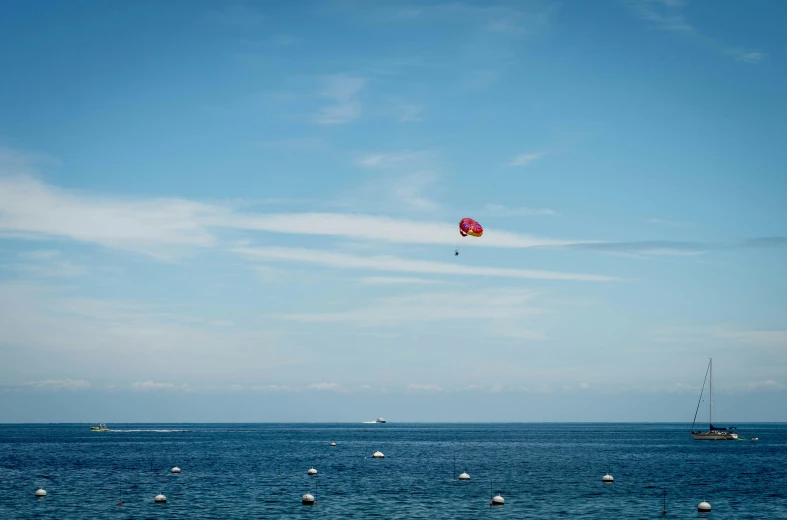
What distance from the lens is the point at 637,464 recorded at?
139m

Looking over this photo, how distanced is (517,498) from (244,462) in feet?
233

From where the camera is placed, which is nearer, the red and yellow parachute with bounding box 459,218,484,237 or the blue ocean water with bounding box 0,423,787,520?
the blue ocean water with bounding box 0,423,787,520

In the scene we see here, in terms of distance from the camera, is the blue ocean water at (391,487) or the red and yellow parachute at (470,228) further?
the red and yellow parachute at (470,228)

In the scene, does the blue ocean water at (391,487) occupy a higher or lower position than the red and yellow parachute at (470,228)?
lower

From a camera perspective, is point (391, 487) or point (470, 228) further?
point (470, 228)

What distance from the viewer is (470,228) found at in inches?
5069

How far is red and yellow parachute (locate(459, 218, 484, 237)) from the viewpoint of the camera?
419 ft

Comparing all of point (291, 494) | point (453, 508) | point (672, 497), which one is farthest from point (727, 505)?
point (291, 494)

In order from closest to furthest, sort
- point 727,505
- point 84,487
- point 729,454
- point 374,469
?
point 727,505, point 84,487, point 374,469, point 729,454

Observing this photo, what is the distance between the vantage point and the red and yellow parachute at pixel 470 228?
127575mm

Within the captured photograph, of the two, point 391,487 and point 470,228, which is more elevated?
point 470,228

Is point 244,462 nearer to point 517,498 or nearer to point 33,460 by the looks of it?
point 33,460

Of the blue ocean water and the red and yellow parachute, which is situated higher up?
the red and yellow parachute

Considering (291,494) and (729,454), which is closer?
(291,494)
